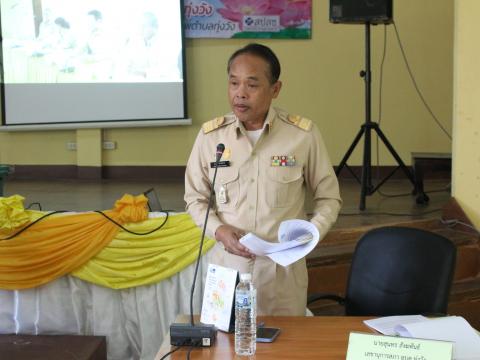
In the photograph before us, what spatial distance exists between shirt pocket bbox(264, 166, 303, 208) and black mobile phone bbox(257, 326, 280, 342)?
403mm

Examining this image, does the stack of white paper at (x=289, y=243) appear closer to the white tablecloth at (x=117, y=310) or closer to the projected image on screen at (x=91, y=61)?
the white tablecloth at (x=117, y=310)

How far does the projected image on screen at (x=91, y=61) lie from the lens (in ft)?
18.9

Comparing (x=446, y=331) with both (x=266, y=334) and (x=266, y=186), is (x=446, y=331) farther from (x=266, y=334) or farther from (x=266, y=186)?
(x=266, y=186)

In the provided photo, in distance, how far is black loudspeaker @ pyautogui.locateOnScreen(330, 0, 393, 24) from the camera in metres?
4.20

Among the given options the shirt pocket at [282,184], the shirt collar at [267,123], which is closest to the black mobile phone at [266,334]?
the shirt pocket at [282,184]

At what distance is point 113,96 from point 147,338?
3.16 m

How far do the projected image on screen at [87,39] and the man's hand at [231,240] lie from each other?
4.21m

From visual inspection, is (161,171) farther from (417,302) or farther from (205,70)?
(417,302)

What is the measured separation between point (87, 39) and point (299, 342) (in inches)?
185

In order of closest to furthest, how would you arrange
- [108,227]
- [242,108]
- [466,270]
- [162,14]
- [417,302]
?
1. [242,108]
2. [417,302]
3. [108,227]
4. [466,270]
5. [162,14]

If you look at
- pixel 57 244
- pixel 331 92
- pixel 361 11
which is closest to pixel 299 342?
pixel 57 244

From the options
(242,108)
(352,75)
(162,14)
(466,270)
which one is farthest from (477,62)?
(162,14)

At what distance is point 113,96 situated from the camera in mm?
5910

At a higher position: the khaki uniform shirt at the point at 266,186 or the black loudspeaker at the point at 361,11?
the black loudspeaker at the point at 361,11
